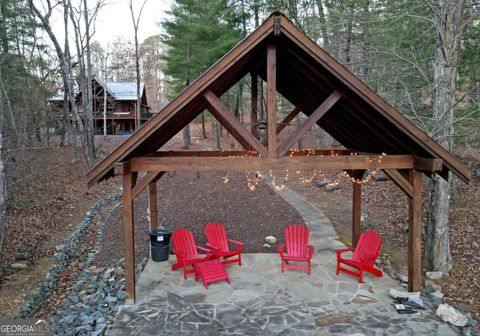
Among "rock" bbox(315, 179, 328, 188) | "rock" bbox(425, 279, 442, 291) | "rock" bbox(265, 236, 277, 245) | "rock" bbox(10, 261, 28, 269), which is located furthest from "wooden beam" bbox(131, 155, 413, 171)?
"rock" bbox(315, 179, 328, 188)

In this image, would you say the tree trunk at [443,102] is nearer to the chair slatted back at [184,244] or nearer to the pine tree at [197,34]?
the chair slatted back at [184,244]

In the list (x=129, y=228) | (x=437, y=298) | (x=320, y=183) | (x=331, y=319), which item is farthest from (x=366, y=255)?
(x=320, y=183)

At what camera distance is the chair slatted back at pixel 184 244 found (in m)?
6.68

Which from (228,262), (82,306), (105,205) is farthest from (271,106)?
(105,205)

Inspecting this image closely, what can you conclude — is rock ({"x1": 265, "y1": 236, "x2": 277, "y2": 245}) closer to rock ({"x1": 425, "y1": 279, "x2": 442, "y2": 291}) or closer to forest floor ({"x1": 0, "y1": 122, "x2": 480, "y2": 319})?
forest floor ({"x1": 0, "y1": 122, "x2": 480, "y2": 319})

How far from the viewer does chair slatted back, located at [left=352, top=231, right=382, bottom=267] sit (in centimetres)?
624

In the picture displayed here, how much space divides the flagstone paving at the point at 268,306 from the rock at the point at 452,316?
0.13m

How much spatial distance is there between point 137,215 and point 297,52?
8205 millimetres

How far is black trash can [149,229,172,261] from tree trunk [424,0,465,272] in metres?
5.71

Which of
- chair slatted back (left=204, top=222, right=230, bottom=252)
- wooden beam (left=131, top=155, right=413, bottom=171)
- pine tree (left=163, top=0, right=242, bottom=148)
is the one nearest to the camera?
wooden beam (left=131, top=155, right=413, bottom=171)

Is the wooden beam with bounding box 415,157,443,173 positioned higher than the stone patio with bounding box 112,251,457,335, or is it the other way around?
the wooden beam with bounding box 415,157,443,173

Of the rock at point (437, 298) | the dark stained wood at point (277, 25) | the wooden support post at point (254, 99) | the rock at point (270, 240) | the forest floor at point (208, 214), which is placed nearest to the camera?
the dark stained wood at point (277, 25)

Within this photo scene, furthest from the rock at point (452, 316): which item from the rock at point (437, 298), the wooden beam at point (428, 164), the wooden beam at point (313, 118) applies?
the wooden beam at point (313, 118)

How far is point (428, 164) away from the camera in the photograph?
16.7 feet
